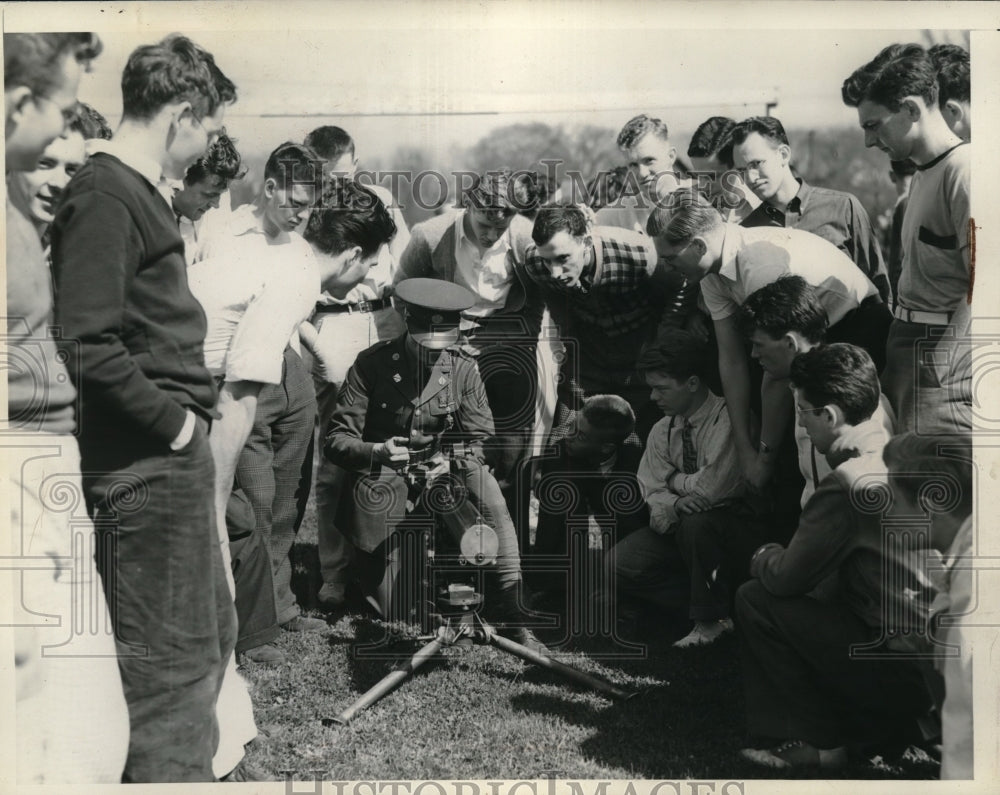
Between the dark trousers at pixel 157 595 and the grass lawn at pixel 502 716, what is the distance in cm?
38

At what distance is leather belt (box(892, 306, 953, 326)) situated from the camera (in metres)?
4.25

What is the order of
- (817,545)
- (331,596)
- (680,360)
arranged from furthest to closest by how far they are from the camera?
(331,596) < (680,360) < (817,545)

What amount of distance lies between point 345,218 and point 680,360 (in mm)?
1351

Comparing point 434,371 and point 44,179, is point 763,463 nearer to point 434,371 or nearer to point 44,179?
point 434,371

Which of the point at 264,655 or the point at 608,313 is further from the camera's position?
the point at 608,313

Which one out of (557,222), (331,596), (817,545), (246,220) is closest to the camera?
(817,545)

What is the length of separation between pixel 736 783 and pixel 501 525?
1.23 metres

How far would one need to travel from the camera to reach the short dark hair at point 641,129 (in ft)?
14.2

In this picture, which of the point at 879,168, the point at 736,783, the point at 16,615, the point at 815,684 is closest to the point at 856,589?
the point at 815,684

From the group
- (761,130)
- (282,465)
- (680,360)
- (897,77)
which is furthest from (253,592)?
(897,77)

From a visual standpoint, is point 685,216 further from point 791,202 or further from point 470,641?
point 470,641

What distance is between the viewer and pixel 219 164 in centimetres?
425

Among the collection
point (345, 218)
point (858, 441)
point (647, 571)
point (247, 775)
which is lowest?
point (247, 775)

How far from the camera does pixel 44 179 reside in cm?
401
